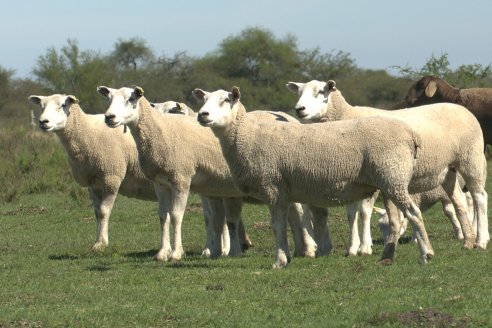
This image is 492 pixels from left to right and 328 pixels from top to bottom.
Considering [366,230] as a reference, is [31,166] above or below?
below

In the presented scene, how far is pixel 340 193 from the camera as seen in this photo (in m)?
11.1

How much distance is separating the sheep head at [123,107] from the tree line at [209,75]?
39.1m

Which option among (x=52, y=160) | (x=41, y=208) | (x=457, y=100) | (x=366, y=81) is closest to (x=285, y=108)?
(x=366, y=81)

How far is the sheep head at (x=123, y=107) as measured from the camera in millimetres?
12359

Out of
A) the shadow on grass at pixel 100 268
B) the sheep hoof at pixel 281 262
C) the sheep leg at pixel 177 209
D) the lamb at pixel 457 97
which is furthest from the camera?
the lamb at pixel 457 97

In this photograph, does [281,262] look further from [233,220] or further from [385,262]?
[233,220]

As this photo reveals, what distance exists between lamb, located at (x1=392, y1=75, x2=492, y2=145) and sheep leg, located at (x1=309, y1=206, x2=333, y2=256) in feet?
14.5

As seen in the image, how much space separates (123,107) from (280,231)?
2651 millimetres

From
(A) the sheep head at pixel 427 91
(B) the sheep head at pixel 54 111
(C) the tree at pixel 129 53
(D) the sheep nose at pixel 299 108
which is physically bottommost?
(C) the tree at pixel 129 53

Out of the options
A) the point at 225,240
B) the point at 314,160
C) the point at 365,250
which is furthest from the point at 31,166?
the point at 314,160

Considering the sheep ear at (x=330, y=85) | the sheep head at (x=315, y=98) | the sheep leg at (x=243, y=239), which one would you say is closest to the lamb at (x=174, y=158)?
the sheep head at (x=315, y=98)

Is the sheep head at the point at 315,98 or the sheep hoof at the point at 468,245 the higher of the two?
the sheep head at the point at 315,98

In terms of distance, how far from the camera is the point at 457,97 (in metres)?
16.4

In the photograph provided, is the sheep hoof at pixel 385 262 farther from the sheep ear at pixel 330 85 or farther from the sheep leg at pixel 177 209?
the sheep ear at pixel 330 85
